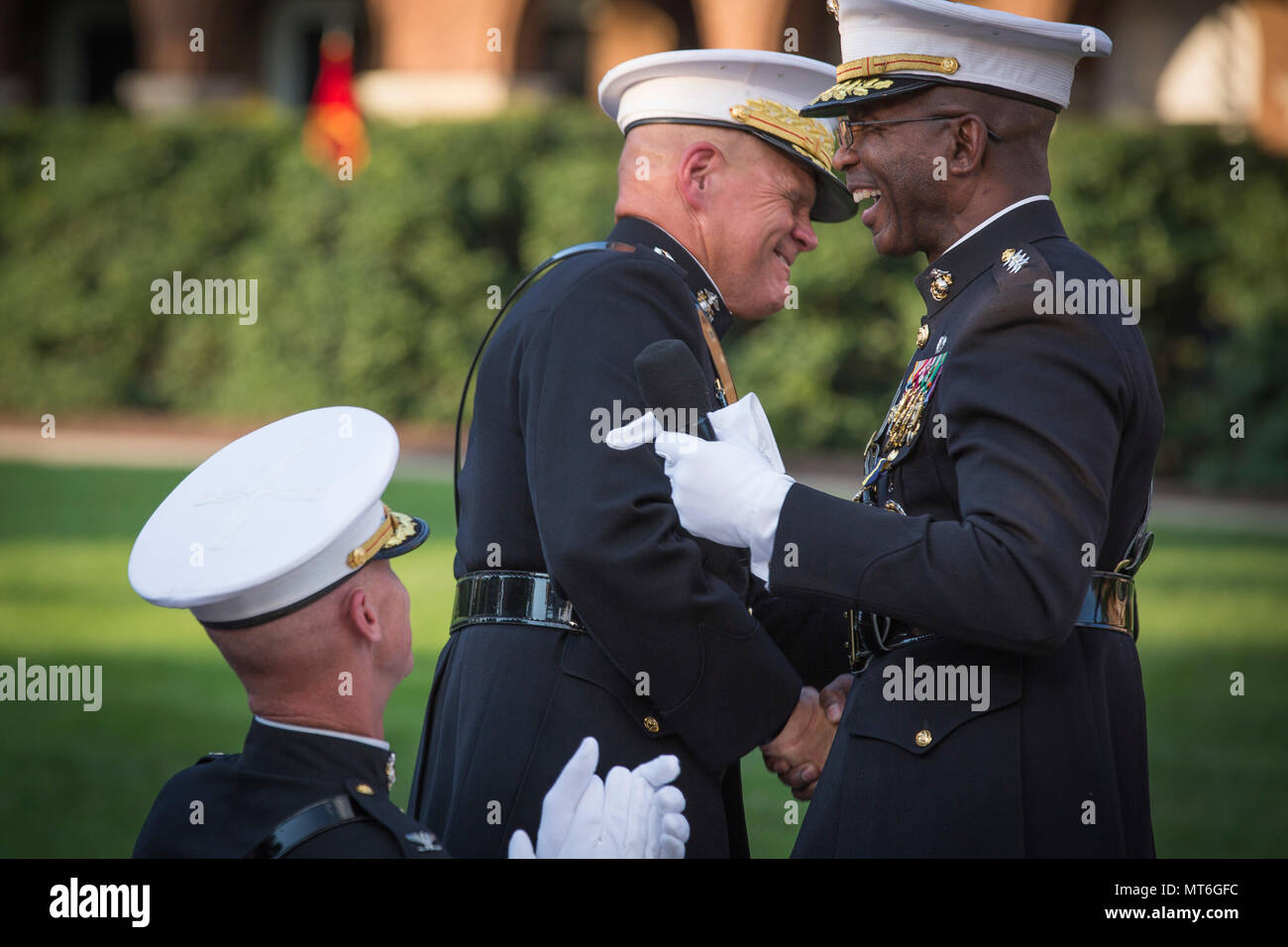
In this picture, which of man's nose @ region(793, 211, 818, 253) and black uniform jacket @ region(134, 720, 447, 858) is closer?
black uniform jacket @ region(134, 720, 447, 858)

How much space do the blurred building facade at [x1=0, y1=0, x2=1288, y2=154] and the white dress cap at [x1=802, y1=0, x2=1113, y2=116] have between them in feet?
50.9

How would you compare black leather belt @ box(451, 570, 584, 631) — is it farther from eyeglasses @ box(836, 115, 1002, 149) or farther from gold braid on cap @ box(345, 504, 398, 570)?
eyeglasses @ box(836, 115, 1002, 149)

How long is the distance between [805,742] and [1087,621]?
2.24 feet

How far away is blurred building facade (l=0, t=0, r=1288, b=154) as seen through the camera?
1948cm

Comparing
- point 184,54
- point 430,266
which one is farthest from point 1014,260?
point 184,54

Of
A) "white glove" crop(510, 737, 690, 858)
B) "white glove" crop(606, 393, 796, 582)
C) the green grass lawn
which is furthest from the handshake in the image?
the green grass lawn

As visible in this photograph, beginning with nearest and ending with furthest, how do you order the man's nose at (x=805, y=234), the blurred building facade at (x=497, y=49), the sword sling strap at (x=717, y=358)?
the sword sling strap at (x=717, y=358)
the man's nose at (x=805, y=234)
the blurred building facade at (x=497, y=49)

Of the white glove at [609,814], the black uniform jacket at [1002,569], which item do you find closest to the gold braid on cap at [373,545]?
the white glove at [609,814]

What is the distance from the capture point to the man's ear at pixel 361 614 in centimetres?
257

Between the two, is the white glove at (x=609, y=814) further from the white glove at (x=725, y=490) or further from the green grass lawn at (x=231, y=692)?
the green grass lawn at (x=231, y=692)

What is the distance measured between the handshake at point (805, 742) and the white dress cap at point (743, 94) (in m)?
Result: 1.15
